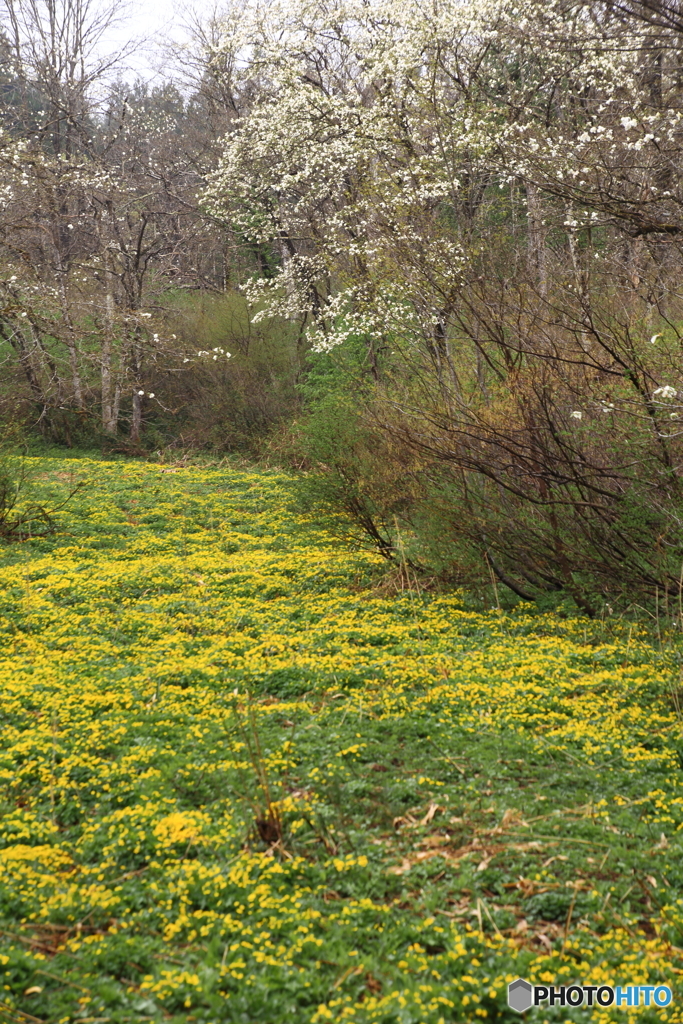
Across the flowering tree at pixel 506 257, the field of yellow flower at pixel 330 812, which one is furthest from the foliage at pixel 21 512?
the flowering tree at pixel 506 257

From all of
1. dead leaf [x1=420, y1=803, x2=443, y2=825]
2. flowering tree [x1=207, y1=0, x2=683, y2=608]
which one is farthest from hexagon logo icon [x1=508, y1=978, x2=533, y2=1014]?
flowering tree [x1=207, y1=0, x2=683, y2=608]

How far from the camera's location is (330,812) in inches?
190

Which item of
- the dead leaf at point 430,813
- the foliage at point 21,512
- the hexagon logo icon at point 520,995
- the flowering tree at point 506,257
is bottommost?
the hexagon logo icon at point 520,995

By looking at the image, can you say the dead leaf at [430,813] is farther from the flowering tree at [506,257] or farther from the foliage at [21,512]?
the foliage at [21,512]

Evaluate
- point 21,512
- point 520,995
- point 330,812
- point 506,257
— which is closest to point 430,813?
point 330,812

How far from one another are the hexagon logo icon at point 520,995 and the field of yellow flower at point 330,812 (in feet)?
0.16

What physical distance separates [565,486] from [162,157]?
23.9 meters

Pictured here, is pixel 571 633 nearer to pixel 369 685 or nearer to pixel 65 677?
pixel 369 685

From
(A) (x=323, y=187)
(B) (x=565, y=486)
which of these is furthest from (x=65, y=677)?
(A) (x=323, y=187)

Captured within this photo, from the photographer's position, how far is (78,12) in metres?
24.7

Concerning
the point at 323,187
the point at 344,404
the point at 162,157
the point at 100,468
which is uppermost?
the point at 162,157

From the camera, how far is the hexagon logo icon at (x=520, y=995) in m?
3.27

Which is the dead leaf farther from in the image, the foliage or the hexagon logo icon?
the foliage

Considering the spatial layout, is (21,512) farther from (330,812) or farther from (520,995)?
(520,995)
